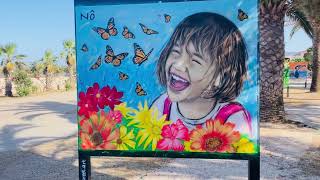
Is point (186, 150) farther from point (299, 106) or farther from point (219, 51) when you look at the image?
point (299, 106)

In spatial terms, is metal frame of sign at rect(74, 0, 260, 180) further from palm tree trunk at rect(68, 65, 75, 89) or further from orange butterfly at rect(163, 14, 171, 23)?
palm tree trunk at rect(68, 65, 75, 89)

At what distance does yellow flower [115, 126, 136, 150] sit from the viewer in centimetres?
466

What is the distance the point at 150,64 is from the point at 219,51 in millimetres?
697

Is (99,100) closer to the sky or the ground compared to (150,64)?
closer to the ground

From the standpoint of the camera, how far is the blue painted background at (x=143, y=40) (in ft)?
14.3

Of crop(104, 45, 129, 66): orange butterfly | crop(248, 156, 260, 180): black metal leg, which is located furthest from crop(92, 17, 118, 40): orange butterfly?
crop(248, 156, 260, 180): black metal leg

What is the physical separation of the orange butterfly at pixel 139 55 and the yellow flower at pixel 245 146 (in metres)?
1.24

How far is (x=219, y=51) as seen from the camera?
4.44 meters

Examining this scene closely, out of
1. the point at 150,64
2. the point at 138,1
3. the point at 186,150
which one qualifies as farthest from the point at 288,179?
the point at 138,1

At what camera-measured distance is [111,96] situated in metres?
4.67

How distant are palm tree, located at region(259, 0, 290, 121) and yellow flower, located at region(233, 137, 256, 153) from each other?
803 cm

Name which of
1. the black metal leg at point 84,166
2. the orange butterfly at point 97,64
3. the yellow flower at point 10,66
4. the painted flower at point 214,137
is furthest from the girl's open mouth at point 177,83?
the yellow flower at point 10,66

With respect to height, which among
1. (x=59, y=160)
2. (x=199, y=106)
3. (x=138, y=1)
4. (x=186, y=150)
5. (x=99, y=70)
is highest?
(x=138, y=1)

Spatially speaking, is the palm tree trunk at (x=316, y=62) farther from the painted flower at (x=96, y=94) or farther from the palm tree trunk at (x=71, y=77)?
the palm tree trunk at (x=71, y=77)
